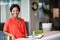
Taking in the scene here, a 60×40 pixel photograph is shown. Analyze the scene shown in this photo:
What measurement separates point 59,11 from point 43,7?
736mm

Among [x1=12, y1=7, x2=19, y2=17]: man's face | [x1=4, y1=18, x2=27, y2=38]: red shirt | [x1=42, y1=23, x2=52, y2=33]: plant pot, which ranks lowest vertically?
[x1=42, y1=23, x2=52, y2=33]: plant pot

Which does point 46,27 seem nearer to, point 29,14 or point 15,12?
point 29,14

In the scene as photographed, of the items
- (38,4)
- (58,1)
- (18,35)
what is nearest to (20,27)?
(18,35)

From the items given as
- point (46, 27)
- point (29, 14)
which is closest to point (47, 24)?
point (46, 27)

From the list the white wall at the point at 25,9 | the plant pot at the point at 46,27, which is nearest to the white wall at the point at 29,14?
the white wall at the point at 25,9

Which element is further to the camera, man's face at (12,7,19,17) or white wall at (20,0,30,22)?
white wall at (20,0,30,22)

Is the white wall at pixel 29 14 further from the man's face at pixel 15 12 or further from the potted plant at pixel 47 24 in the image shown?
the man's face at pixel 15 12

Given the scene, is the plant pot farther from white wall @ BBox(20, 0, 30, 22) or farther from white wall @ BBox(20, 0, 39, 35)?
white wall @ BBox(20, 0, 30, 22)

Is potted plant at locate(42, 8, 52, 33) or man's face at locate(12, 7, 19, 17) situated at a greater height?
man's face at locate(12, 7, 19, 17)

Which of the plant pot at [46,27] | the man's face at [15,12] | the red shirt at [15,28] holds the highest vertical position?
the man's face at [15,12]

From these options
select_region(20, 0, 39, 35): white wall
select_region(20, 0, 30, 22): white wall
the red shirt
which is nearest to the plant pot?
select_region(20, 0, 39, 35): white wall

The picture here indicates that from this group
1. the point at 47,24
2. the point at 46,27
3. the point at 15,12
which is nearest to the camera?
the point at 15,12

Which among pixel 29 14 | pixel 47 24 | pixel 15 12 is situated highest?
pixel 15 12

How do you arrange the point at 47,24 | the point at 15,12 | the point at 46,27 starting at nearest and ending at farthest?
the point at 15,12
the point at 46,27
the point at 47,24
